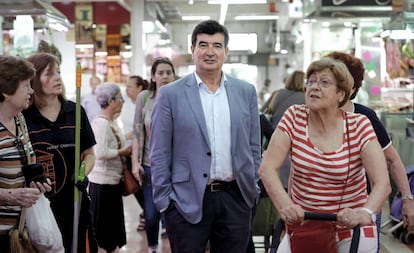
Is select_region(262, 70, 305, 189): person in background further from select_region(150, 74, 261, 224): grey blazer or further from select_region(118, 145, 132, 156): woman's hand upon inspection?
select_region(150, 74, 261, 224): grey blazer

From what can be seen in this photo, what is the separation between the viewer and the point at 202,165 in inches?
140

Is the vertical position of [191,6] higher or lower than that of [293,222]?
higher

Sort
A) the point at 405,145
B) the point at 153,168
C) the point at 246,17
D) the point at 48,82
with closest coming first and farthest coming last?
the point at 153,168 < the point at 48,82 < the point at 405,145 < the point at 246,17

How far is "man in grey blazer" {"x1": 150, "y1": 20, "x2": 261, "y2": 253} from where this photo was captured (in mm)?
3586

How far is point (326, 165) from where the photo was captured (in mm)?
2963

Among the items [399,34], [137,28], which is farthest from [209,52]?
[137,28]

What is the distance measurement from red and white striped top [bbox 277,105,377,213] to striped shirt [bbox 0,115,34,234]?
1.22 meters

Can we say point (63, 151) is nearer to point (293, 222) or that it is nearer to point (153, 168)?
point (153, 168)

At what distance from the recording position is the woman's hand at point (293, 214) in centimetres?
282

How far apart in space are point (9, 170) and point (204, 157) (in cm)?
93

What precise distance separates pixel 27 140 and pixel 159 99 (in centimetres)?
70

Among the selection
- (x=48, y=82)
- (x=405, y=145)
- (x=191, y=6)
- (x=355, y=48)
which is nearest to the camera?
(x=48, y=82)

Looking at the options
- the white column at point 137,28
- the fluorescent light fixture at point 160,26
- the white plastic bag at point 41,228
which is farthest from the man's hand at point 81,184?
the fluorescent light fixture at point 160,26

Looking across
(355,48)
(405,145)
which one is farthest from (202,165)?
(355,48)
